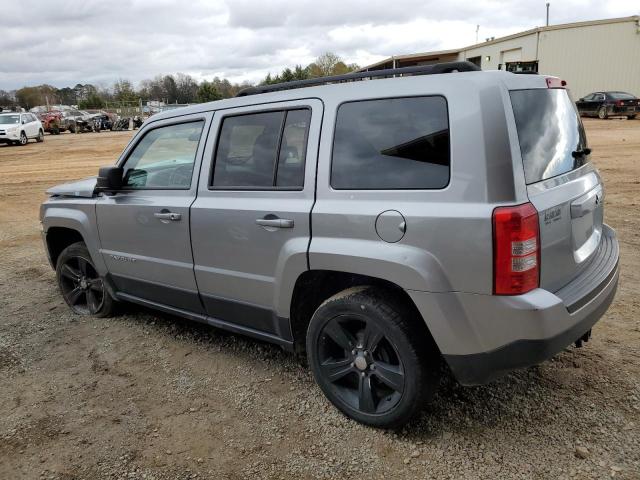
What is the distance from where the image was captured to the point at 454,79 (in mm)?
2494

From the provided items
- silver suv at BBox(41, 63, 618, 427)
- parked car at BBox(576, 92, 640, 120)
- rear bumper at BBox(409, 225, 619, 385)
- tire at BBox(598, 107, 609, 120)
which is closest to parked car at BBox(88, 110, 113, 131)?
parked car at BBox(576, 92, 640, 120)

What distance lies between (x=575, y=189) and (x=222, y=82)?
8264 centimetres

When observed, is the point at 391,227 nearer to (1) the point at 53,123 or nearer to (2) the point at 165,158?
(2) the point at 165,158

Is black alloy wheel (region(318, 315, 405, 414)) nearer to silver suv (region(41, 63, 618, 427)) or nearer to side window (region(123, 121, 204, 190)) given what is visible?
silver suv (region(41, 63, 618, 427))

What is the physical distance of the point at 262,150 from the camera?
10.6ft

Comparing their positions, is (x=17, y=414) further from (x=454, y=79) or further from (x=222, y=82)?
(x=222, y=82)

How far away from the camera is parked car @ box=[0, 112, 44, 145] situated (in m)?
24.5

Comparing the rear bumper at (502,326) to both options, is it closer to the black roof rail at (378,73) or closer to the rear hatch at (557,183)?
the rear hatch at (557,183)

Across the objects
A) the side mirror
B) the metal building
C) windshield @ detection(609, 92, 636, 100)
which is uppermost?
the metal building

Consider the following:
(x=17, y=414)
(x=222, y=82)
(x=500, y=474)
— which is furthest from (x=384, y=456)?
(x=222, y=82)

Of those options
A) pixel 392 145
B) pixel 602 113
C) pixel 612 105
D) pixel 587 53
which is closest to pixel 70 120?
pixel 602 113

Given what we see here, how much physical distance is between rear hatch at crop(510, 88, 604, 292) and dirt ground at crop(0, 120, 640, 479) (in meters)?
0.88

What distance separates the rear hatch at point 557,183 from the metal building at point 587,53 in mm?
28745

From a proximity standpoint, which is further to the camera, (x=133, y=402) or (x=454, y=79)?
(x=133, y=402)
